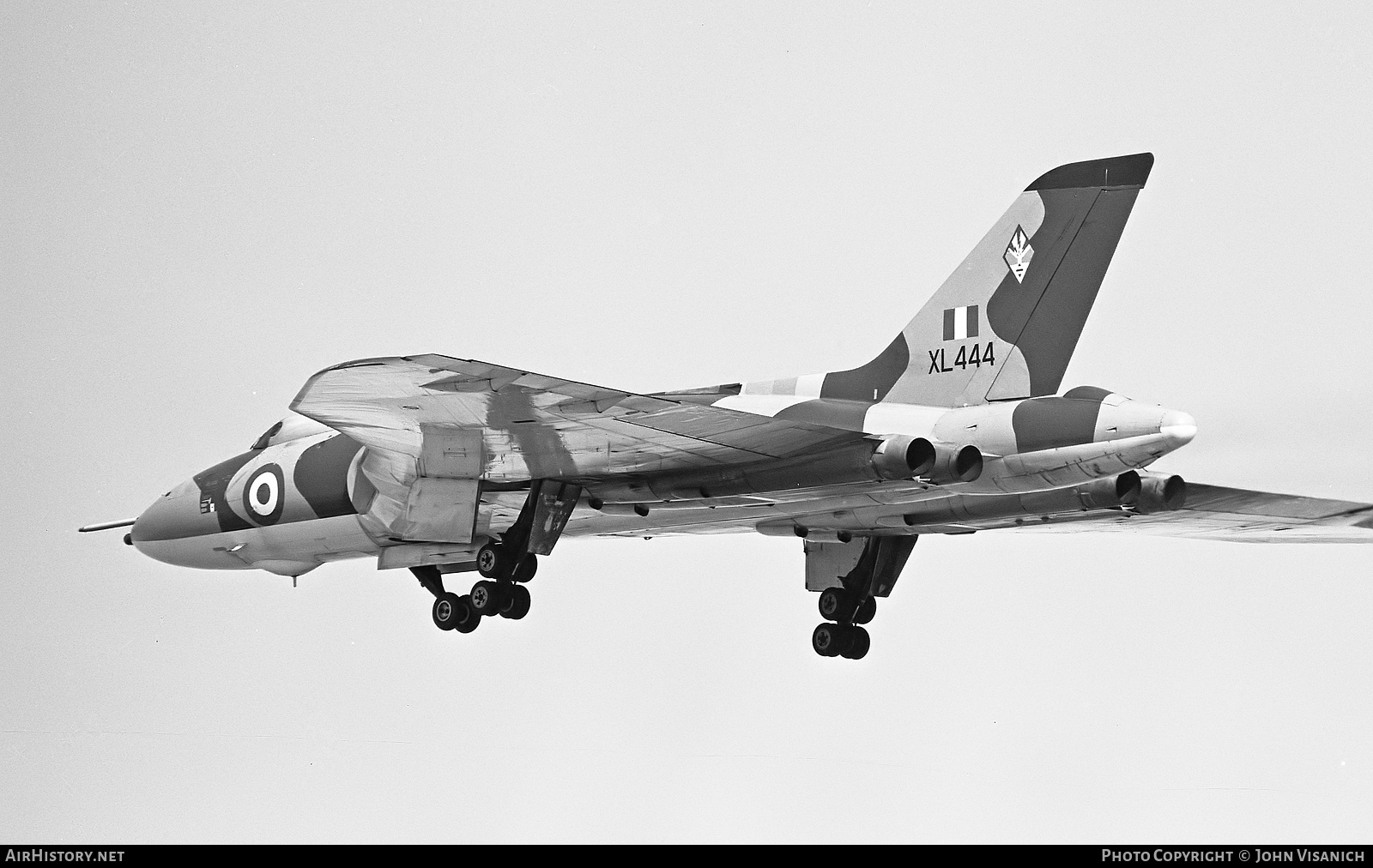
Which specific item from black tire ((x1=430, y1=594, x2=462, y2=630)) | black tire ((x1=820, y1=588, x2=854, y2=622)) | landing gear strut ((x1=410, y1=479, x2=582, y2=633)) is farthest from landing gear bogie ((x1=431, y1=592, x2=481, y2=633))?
black tire ((x1=820, y1=588, x2=854, y2=622))

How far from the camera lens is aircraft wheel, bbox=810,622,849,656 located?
17.4m

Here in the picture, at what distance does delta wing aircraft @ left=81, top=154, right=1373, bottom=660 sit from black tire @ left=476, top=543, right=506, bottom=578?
0.02 m

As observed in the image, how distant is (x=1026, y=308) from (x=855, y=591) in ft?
17.4

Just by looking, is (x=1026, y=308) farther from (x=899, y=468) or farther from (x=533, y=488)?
(x=533, y=488)

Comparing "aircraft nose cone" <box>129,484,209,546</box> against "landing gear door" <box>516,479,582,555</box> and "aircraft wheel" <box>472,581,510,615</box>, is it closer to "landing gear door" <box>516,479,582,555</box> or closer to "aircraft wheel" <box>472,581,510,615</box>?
→ "aircraft wheel" <box>472,581,510,615</box>

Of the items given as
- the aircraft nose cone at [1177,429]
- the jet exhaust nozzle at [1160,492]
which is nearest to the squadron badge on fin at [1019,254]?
the aircraft nose cone at [1177,429]

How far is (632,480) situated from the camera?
15.0 meters

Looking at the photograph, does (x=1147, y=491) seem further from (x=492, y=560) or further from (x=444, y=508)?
(x=444, y=508)

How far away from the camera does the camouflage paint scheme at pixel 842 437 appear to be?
41.1 ft

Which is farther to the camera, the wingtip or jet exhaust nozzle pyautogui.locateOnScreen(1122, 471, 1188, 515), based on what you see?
jet exhaust nozzle pyautogui.locateOnScreen(1122, 471, 1188, 515)

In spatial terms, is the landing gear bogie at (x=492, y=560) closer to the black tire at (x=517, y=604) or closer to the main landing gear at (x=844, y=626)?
the black tire at (x=517, y=604)

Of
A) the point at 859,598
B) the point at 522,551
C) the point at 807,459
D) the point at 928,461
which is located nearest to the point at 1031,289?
the point at 928,461

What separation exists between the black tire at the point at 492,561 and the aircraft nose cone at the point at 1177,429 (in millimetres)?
6553

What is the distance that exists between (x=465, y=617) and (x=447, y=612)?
205 millimetres
